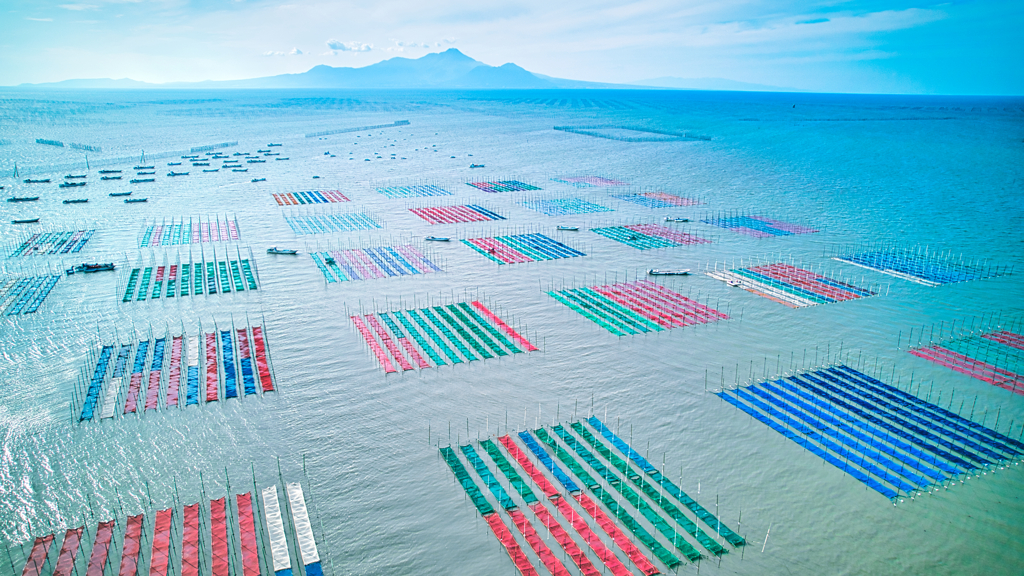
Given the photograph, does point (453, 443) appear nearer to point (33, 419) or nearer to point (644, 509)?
point (644, 509)

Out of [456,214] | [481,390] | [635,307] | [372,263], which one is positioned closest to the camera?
[481,390]

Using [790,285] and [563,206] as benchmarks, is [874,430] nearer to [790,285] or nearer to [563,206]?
[790,285]

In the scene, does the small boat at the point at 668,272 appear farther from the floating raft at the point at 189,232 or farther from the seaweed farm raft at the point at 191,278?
the floating raft at the point at 189,232

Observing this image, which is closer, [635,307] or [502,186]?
[635,307]

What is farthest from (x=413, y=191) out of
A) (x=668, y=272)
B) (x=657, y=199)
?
(x=668, y=272)

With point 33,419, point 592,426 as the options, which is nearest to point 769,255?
point 592,426

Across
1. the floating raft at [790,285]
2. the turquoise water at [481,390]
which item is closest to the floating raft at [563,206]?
the turquoise water at [481,390]
